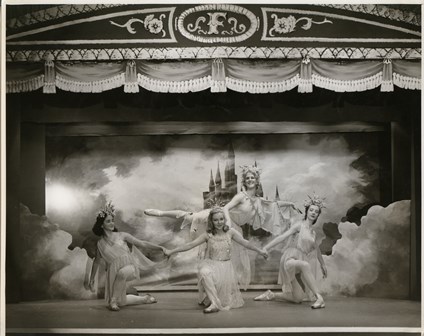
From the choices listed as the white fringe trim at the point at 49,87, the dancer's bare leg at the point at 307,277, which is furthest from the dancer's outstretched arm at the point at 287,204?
the white fringe trim at the point at 49,87

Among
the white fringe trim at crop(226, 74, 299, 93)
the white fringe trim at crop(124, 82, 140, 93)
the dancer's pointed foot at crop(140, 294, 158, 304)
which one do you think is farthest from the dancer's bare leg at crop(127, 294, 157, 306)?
the white fringe trim at crop(226, 74, 299, 93)

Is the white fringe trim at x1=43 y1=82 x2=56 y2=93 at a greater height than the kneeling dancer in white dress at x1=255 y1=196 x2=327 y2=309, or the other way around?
the white fringe trim at x1=43 y1=82 x2=56 y2=93

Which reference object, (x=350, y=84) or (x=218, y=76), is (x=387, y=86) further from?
→ (x=218, y=76)

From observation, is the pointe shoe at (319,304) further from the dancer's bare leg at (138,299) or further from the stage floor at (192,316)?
the dancer's bare leg at (138,299)

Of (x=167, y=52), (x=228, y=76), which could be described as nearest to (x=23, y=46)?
(x=167, y=52)

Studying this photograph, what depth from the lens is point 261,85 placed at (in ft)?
11.2

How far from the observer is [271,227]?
3.46 m

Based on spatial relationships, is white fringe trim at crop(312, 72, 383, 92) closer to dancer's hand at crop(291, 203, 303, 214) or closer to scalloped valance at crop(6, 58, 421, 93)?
scalloped valance at crop(6, 58, 421, 93)

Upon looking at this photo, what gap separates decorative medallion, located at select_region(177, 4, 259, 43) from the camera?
339cm

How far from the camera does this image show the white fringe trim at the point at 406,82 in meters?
3.42

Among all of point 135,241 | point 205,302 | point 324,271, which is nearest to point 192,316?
point 205,302

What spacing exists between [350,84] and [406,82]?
0.25 m

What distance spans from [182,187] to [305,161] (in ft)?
1.90

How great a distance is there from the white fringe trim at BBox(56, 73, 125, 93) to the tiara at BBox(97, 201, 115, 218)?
0.52 metres
